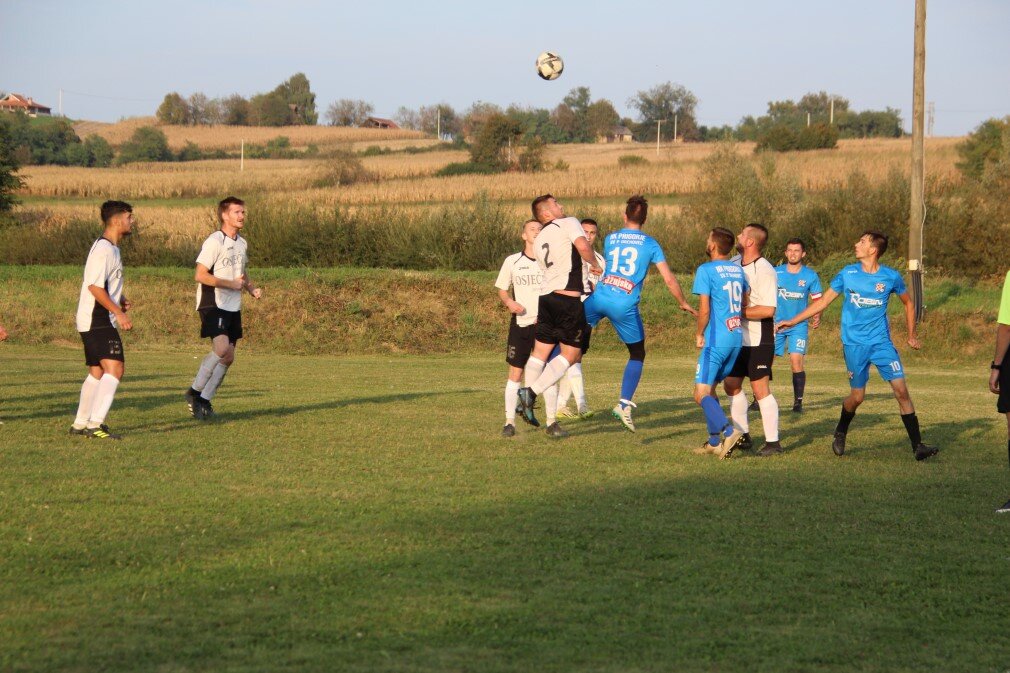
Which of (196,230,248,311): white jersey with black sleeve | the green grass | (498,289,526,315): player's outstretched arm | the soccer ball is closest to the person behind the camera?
the green grass

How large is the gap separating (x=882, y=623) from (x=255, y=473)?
5.14 meters

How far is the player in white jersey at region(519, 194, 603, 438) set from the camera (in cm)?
1070

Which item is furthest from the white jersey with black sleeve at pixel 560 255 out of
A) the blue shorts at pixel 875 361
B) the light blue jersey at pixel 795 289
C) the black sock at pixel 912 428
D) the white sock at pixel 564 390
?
the light blue jersey at pixel 795 289

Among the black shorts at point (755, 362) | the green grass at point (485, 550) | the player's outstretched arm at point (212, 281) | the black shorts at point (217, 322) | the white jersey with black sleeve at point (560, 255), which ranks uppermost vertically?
the white jersey with black sleeve at point (560, 255)

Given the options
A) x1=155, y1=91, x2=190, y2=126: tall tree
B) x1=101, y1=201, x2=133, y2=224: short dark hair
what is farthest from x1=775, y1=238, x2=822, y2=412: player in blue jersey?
x1=155, y1=91, x2=190, y2=126: tall tree

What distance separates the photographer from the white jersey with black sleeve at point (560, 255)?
10680mm

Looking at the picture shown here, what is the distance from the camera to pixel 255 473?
865 cm

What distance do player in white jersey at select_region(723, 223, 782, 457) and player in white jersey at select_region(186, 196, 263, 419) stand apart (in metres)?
5.20

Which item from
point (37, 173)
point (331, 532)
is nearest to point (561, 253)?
point (331, 532)

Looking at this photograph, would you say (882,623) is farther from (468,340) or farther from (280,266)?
(280,266)

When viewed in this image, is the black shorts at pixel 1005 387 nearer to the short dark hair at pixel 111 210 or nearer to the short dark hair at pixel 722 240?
the short dark hair at pixel 722 240

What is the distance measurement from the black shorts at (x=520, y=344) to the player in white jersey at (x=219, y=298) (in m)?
2.82

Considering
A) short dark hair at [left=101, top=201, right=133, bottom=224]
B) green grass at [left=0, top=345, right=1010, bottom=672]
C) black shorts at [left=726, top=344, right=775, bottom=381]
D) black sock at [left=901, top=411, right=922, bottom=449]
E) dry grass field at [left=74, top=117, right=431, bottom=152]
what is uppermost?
dry grass field at [left=74, top=117, right=431, bottom=152]

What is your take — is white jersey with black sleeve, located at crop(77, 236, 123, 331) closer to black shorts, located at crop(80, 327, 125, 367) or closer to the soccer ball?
black shorts, located at crop(80, 327, 125, 367)
